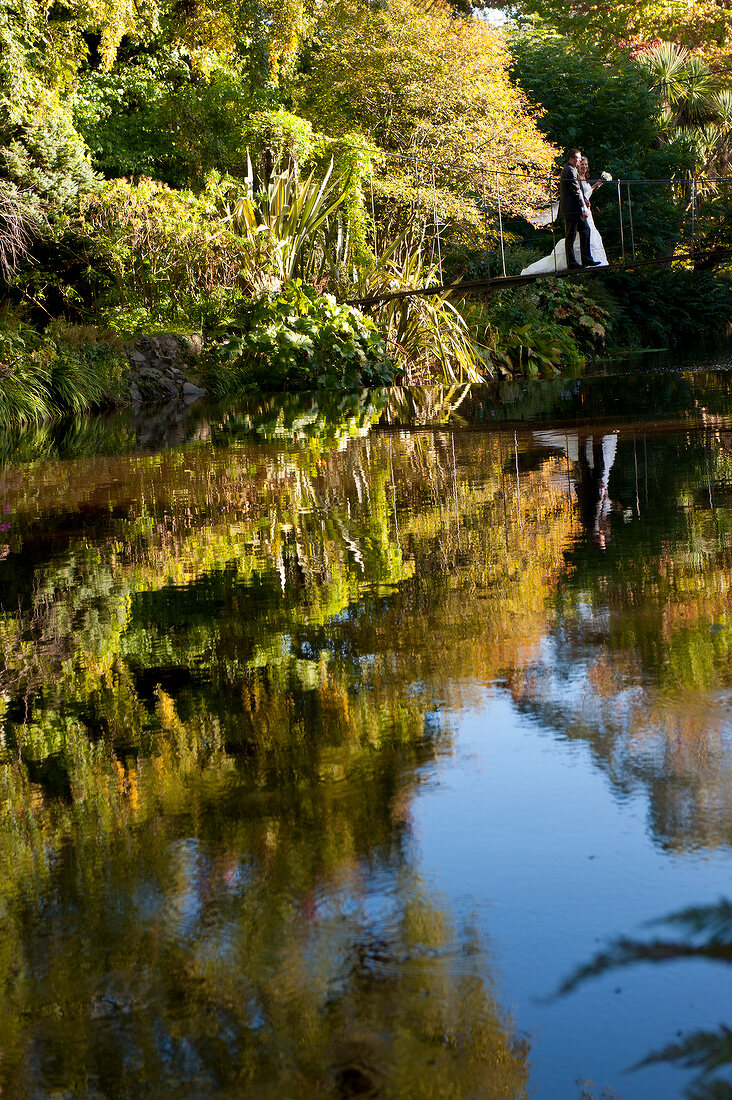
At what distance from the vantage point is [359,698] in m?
2.66

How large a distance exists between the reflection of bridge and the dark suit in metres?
0.41

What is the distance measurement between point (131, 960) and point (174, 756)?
81cm

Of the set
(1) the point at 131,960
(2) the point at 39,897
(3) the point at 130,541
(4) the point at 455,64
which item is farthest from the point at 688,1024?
(4) the point at 455,64

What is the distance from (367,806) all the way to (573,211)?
1514 centimetres

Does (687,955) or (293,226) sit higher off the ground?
(293,226)

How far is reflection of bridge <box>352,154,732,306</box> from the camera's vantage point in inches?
813

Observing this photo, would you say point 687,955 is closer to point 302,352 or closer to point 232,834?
point 232,834

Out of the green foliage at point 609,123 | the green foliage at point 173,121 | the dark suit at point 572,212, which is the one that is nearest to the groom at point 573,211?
the dark suit at point 572,212

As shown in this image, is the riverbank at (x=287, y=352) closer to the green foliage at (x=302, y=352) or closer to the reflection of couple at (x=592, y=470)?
the green foliage at (x=302, y=352)

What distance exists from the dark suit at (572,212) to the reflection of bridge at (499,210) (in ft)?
1.34

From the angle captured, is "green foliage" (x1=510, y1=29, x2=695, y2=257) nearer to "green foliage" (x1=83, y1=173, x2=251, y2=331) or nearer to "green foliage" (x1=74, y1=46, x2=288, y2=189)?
"green foliage" (x1=74, y1=46, x2=288, y2=189)

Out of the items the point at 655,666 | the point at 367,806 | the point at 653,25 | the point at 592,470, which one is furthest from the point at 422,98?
the point at 367,806

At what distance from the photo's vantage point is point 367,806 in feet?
6.68

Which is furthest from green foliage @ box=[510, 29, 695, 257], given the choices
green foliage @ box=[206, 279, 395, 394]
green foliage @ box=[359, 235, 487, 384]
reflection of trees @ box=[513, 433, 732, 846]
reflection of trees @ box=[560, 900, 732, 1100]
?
reflection of trees @ box=[560, 900, 732, 1100]
